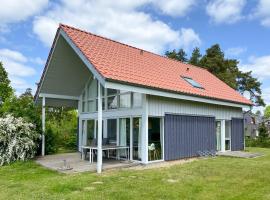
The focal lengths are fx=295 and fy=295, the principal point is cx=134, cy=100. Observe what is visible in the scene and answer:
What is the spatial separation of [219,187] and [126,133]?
5.82m

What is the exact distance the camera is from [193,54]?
37.8 meters

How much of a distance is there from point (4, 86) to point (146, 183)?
29147 mm

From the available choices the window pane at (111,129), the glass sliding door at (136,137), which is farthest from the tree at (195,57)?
the glass sliding door at (136,137)

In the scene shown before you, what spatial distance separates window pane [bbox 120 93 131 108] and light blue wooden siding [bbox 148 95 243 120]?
1.25m

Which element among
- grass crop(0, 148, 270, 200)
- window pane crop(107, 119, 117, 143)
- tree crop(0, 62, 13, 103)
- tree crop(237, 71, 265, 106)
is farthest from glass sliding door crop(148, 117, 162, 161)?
tree crop(237, 71, 265, 106)

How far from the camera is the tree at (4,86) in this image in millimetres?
32547

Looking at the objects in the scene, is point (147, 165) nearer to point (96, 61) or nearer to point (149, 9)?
point (96, 61)

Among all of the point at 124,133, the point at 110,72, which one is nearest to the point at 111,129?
the point at 124,133

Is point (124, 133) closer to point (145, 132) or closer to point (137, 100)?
point (145, 132)

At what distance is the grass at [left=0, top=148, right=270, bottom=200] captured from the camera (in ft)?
25.0

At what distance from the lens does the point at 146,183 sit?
28.9ft

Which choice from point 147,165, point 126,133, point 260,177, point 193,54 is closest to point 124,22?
point 126,133

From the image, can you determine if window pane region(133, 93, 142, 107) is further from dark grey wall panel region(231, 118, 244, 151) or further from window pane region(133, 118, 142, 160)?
dark grey wall panel region(231, 118, 244, 151)

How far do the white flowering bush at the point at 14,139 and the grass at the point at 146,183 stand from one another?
1.34m
